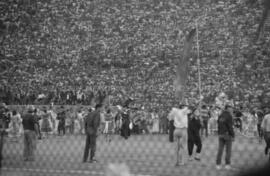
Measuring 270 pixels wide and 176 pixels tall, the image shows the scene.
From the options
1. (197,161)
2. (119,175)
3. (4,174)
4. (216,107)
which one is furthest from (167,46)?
(119,175)

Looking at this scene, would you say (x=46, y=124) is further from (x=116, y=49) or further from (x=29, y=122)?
(x=116, y=49)

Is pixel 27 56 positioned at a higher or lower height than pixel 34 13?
lower

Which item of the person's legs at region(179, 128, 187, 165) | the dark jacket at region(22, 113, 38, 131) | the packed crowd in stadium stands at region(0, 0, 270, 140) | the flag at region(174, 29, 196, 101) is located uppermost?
the packed crowd in stadium stands at region(0, 0, 270, 140)

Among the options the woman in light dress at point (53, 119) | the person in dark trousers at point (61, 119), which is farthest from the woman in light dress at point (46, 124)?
the woman in light dress at point (53, 119)

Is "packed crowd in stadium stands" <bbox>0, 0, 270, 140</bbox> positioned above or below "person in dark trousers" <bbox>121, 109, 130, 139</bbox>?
above

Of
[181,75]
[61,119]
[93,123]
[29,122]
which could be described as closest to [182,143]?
[93,123]

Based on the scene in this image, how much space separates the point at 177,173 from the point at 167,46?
23207 mm

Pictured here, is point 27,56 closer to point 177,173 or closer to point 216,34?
point 216,34

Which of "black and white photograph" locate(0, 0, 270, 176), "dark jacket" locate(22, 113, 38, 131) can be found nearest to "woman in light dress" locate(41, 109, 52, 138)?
"black and white photograph" locate(0, 0, 270, 176)

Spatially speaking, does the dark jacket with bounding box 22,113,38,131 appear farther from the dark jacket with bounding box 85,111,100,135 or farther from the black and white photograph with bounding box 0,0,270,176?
the black and white photograph with bounding box 0,0,270,176

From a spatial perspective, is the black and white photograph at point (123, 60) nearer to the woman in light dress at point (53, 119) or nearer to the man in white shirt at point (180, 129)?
the woman in light dress at point (53, 119)

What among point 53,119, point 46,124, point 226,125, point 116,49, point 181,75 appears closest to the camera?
point 226,125

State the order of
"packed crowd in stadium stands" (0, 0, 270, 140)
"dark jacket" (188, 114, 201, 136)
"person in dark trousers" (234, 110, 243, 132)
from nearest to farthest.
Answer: "dark jacket" (188, 114, 201, 136)
"person in dark trousers" (234, 110, 243, 132)
"packed crowd in stadium stands" (0, 0, 270, 140)

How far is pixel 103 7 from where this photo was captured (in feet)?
121
